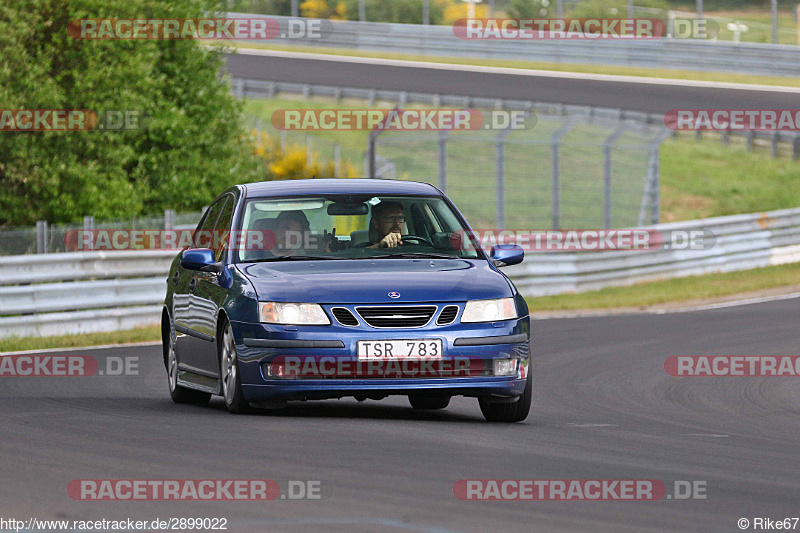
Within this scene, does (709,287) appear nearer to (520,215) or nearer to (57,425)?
(520,215)

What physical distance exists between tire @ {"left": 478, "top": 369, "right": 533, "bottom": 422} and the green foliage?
1908 cm

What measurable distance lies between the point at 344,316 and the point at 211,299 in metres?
1.36

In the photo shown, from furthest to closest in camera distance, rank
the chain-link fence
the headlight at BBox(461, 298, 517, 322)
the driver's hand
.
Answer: the chain-link fence → the driver's hand → the headlight at BBox(461, 298, 517, 322)

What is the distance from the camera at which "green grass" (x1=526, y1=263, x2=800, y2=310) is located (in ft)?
78.8

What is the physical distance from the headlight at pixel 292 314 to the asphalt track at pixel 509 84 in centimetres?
3328

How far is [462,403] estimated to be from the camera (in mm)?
12000

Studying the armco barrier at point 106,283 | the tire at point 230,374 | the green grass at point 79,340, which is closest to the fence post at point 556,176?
the armco barrier at point 106,283

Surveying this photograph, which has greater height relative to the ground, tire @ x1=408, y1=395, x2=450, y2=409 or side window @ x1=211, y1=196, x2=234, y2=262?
side window @ x1=211, y1=196, x2=234, y2=262

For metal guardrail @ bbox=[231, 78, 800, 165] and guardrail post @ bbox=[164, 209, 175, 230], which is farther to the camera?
metal guardrail @ bbox=[231, 78, 800, 165]

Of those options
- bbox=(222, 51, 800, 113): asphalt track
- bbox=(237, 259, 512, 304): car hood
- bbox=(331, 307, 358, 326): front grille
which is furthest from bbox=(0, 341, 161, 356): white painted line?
bbox=(222, 51, 800, 113): asphalt track

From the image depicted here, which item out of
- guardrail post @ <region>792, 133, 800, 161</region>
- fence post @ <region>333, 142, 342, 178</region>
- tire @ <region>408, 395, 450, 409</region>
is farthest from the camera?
guardrail post @ <region>792, 133, 800, 161</region>

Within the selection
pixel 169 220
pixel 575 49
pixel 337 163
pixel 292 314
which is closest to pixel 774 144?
pixel 575 49

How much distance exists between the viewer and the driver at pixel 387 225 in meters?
10.6

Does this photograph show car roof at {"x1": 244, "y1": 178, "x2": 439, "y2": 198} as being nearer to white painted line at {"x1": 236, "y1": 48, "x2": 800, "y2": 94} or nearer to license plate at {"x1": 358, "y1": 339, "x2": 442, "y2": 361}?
license plate at {"x1": 358, "y1": 339, "x2": 442, "y2": 361}
